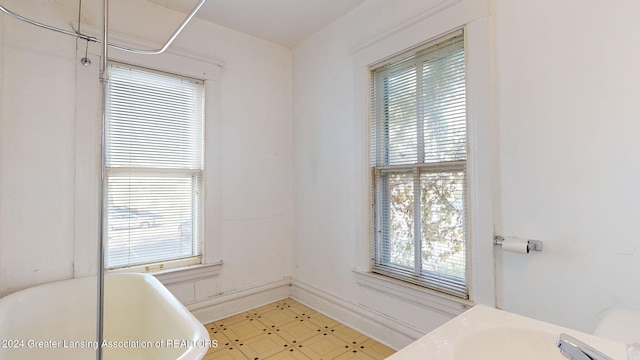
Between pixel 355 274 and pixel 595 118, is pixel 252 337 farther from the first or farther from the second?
pixel 595 118

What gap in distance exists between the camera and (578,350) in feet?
1.94

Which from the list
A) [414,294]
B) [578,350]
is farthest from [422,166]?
[578,350]

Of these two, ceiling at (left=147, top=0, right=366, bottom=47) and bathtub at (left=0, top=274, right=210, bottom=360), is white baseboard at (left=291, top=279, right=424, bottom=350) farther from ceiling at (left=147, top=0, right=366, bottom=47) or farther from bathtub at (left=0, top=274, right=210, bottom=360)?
ceiling at (left=147, top=0, right=366, bottom=47)

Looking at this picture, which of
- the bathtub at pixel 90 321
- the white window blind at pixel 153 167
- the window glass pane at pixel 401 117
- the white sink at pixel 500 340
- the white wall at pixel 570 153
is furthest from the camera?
the white window blind at pixel 153 167

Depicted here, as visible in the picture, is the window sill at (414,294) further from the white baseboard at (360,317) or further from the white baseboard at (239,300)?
the white baseboard at (239,300)

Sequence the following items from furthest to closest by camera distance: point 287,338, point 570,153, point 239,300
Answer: point 239,300 < point 287,338 < point 570,153

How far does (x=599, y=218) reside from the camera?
1.21 metres

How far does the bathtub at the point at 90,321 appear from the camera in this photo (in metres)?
1.38

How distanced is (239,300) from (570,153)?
8.25 ft

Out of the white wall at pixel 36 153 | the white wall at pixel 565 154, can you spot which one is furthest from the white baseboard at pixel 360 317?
the white wall at pixel 36 153

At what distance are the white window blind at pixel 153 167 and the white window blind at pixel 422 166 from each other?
4.86 feet

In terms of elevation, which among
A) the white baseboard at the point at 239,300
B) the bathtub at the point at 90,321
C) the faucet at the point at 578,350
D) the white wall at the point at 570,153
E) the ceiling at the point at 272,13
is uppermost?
the ceiling at the point at 272,13

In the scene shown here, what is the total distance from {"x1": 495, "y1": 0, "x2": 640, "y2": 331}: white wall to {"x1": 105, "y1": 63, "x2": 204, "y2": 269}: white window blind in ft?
7.17

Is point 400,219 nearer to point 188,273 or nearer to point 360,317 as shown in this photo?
point 360,317
